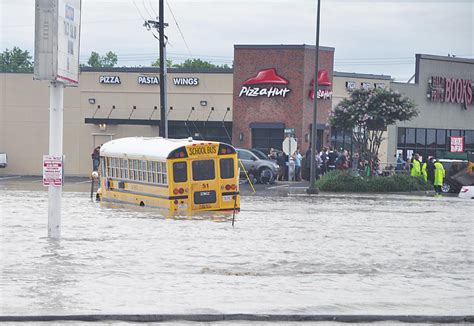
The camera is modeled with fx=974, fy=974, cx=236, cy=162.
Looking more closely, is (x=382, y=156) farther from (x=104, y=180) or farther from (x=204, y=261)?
(x=204, y=261)

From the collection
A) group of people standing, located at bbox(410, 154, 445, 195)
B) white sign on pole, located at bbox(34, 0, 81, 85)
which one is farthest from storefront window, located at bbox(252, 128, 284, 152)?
white sign on pole, located at bbox(34, 0, 81, 85)

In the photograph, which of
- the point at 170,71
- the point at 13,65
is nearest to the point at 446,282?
the point at 170,71

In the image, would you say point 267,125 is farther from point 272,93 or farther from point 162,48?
point 162,48

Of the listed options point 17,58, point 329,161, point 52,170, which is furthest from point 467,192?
point 17,58

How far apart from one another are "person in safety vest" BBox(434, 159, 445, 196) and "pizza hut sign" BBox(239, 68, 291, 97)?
495 inches

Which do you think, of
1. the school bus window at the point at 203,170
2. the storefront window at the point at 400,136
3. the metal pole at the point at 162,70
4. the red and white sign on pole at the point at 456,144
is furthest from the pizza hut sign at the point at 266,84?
the school bus window at the point at 203,170

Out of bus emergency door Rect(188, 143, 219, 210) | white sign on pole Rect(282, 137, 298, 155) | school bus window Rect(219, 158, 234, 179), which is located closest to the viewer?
bus emergency door Rect(188, 143, 219, 210)

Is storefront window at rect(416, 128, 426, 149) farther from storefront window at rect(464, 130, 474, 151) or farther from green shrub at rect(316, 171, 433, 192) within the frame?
green shrub at rect(316, 171, 433, 192)

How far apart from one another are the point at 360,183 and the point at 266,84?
11.9 meters

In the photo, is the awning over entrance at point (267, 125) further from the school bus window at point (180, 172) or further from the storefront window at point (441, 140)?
the school bus window at point (180, 172)

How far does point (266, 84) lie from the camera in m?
55.5

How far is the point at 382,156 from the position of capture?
64.1 metres

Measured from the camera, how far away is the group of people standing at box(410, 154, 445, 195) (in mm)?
45344

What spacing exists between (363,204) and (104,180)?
10.1 metres
